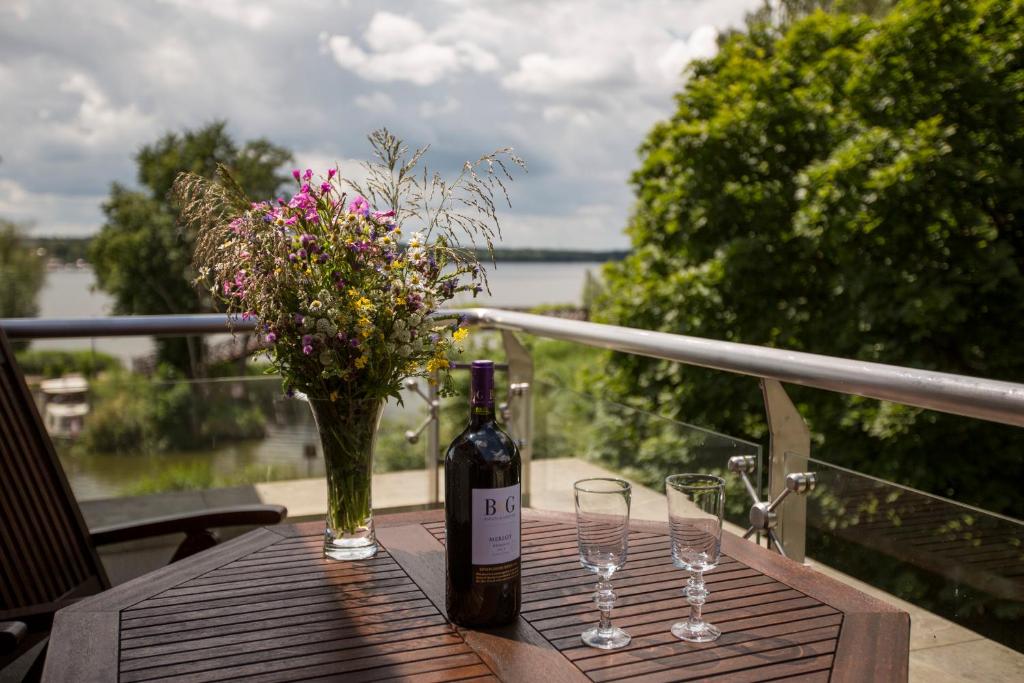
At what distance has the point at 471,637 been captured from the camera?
1230 millimetres

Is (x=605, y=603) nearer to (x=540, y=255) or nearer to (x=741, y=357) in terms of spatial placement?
(x=741, y=357)

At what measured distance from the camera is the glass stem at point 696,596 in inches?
48.4

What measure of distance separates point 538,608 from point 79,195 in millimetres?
38600

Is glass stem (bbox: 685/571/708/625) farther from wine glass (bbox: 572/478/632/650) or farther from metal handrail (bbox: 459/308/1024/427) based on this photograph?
metal handrail (bbox: 459/308/1024/427)

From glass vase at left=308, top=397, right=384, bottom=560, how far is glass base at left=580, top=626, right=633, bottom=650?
0.54m

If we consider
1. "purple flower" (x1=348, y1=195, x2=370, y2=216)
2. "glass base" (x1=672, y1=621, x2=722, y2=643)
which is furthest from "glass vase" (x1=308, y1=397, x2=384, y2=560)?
"glass base" (x1=672, y1=621, x2=722, y2=643)

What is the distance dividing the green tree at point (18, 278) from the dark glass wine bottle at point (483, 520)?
94.1 ft

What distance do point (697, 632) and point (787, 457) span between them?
0.81 metres

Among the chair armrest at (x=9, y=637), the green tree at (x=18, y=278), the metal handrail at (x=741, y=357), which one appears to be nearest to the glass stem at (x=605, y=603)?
the metal handrail at (x=741, y=357)

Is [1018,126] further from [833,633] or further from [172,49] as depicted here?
[172,49]

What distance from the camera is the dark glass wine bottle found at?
1.23m

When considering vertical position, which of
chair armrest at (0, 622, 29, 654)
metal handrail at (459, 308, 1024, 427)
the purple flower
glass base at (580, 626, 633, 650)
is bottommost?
chair armrest at (0, 622, 29, 654)

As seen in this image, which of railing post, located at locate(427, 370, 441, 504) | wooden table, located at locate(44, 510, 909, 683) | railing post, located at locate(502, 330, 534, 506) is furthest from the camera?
railing post, located at locate(427, 370, 441, 504)

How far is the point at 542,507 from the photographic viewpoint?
127 inches
